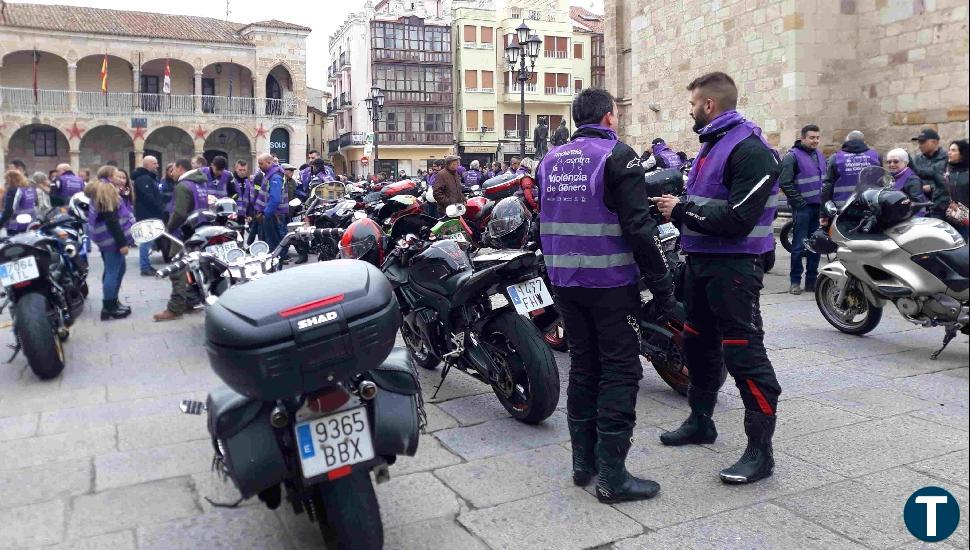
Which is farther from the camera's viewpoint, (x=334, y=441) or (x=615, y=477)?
(x=615, y=477)

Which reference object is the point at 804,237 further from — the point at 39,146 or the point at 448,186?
the point at 39,146

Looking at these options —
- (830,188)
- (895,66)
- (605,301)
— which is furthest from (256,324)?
(895,66)

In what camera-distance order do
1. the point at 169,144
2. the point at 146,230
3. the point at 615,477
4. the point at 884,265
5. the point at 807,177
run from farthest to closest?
the point at 169,144 → the point at 807,177 → the point at 146,230 → the point at 884,265 → the point at 615,477

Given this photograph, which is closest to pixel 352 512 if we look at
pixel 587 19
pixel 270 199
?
pixel 270 199

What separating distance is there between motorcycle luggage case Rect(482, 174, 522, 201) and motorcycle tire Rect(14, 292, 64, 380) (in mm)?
3765

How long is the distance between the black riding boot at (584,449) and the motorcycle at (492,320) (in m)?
0.62

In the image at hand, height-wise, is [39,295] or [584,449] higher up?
[39,295]

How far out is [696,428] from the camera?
3.98 m

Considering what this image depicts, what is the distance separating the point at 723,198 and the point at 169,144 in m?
42.1

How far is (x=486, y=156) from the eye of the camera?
54125 millimetres

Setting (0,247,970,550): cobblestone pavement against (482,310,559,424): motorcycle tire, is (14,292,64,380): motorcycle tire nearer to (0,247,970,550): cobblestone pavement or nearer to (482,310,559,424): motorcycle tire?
(0,247,970,550): cobblestone pavement

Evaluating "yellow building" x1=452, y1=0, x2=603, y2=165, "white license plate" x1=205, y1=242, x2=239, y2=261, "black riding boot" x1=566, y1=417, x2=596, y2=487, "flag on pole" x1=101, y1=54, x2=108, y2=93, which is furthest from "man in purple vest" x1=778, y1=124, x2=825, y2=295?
"yellow building" x1=452, y1=0, x2=603, y2=165

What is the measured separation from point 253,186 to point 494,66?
4403 centimetres

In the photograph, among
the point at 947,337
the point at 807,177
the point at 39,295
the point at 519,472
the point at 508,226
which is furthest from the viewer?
the point at 807,177
